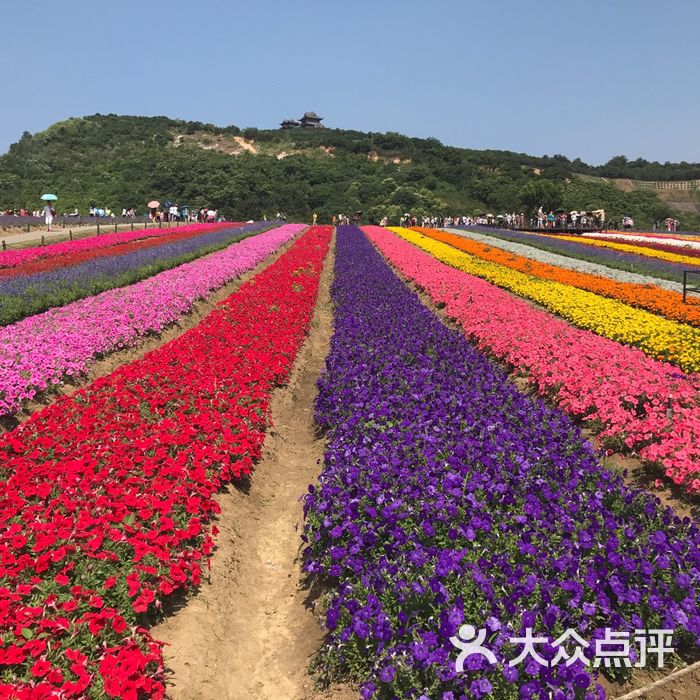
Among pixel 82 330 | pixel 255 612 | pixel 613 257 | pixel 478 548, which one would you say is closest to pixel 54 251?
pixel 82 330

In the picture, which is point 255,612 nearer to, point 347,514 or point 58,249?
point 347,514

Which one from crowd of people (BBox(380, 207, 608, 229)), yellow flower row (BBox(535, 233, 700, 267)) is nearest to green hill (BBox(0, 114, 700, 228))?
crowd of people (BBox(380, 207, 608, 229))

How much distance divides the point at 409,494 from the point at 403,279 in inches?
725

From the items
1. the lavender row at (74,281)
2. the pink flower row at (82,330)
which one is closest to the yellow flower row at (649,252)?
the pink flower row at (82,330)

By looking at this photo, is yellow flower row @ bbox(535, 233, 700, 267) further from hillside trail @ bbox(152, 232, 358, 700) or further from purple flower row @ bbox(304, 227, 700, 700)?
hillside trail @ bbox(152, 232, 358, 700)

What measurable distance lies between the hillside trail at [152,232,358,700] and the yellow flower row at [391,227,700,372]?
727cm

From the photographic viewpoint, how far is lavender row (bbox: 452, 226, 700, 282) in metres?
24.0

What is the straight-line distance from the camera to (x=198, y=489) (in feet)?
19.3

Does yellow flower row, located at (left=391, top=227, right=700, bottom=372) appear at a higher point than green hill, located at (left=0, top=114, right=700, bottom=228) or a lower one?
lower

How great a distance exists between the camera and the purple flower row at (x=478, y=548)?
3703 millimetres

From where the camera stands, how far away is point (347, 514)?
5.24 meters

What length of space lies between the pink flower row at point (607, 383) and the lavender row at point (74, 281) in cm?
1045

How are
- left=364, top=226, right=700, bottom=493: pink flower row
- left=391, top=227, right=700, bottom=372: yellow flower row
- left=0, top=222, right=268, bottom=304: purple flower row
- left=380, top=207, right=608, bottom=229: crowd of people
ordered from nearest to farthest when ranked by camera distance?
left=364, top=226, right=700, bottom=493: pink flower row, left=391, top=227, right=700, bottom=372: yellow flower row, left=0, top=222, right=268, bottom=304: purple flower row, left=380, top=207, right=608, bottom=229: crowd of people

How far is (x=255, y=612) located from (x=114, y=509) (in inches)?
66.3
